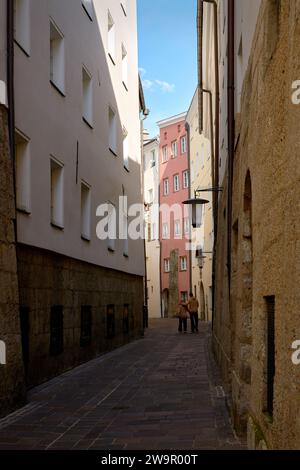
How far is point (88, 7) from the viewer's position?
17.3 meters

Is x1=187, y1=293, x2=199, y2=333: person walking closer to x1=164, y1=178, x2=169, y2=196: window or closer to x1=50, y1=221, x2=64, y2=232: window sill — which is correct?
x1=50, y1=221, x2=64, y2=232: window sill

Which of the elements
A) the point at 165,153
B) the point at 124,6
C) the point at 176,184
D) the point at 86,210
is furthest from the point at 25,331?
the point at 165,153

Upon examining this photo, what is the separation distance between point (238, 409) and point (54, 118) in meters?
8.27

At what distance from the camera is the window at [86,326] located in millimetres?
15766

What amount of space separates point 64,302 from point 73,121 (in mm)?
4307

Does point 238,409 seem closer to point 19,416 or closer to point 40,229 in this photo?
point 19,416

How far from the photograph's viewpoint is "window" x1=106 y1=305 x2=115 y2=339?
19.2 meters

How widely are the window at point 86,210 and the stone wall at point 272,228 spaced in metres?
9.22

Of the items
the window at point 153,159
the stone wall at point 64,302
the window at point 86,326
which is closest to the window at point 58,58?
the stone wall at point 64,302

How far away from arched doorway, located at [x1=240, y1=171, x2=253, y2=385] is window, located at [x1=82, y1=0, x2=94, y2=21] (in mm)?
10708

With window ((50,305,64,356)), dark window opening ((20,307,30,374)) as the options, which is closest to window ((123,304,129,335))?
window ((50,305,64,356))

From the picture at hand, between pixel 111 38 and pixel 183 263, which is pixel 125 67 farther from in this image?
pixel 183 263

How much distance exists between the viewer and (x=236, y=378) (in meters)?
7.84
